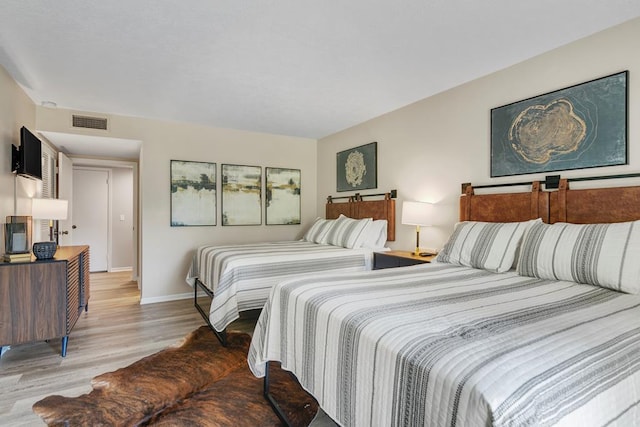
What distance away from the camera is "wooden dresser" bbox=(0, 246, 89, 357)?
249 centimetres

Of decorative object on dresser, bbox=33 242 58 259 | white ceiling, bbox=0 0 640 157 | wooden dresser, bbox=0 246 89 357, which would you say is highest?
white ceiling, bbox=0 0 640 157

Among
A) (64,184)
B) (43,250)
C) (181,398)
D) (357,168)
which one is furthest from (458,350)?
(64,184)

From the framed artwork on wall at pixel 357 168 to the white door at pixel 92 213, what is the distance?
4709 millimetres

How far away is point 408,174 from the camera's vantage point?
376 cm

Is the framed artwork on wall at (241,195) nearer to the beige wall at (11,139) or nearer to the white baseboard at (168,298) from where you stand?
the white baseboard at (168,298)

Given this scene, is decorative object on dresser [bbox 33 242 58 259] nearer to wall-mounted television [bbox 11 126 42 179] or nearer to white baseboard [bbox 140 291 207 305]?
wall-mounted television [bbox 11 126 42 179]

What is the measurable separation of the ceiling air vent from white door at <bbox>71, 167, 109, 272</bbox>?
2.80m

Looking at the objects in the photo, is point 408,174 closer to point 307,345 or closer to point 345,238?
point 345,238

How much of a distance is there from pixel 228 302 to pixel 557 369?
96.5 inches

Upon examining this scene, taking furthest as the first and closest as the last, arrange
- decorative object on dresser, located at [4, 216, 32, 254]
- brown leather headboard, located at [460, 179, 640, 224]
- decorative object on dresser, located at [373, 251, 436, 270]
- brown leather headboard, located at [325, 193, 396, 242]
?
1. brown leather headboard, located at [325, 193, 396, 242]
2. decorative object on dresser, located at [373, 251, 436, 270]
3. decorative object on dresser, located at [4, 216, 32, 254]
4. brown leather headboard, located at [460, 179, 640, 224]

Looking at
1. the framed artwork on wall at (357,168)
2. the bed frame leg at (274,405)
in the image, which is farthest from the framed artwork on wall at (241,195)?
the bed frame leg at (274,405)

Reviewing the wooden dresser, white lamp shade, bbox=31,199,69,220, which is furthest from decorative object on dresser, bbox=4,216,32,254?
white lamp shade, bbox=31,199,69,220

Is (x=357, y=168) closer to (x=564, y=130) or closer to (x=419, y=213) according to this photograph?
(x=419, y=213)

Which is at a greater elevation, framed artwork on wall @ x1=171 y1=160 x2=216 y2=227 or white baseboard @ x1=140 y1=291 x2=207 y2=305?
framed artwork on wall @ x1=171 y1=160 x2=216 y2=227
